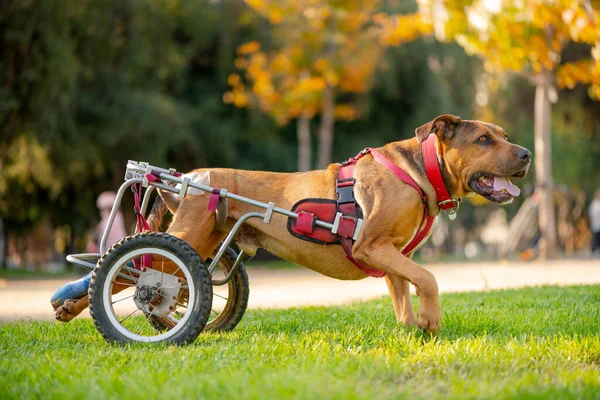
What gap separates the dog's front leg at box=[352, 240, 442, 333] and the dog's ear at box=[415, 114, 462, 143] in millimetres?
891

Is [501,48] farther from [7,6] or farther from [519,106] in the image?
[519,106]

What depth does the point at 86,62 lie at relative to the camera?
67.1 feet

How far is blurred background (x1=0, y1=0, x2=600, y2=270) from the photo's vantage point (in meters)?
17.6

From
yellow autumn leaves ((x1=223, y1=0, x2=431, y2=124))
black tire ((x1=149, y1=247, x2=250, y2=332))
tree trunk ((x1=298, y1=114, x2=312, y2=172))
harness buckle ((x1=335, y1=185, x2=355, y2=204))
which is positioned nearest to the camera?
harness buckle ((x1=335, y1=185, x2=355, y2=204))

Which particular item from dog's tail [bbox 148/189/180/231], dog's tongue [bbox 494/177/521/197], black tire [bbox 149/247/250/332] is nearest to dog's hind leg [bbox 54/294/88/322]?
dog's tail [bbox 148/189/180/231]

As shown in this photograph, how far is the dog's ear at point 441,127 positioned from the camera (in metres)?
5.73

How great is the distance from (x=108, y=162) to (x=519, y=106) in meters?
21.0

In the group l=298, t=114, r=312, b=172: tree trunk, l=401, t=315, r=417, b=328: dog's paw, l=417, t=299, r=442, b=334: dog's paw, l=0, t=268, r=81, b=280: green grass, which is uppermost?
l=298, t=114, r=312, b=172: tree trunk

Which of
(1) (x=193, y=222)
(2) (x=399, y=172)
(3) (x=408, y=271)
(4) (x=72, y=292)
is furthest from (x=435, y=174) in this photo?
(4) (x=72, y=292)

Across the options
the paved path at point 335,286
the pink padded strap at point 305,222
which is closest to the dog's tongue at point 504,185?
the pink padded strap at point 305,222

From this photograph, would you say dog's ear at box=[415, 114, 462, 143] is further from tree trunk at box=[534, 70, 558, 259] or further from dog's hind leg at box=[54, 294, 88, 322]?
tree trunk at box=[534, 70, 558, 259]

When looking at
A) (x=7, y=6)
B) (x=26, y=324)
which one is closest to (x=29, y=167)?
(x=7, y=6)

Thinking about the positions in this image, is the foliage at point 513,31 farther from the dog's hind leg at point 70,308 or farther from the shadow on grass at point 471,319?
the dog's hind leg at point 70,308

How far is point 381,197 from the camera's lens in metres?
5.67
